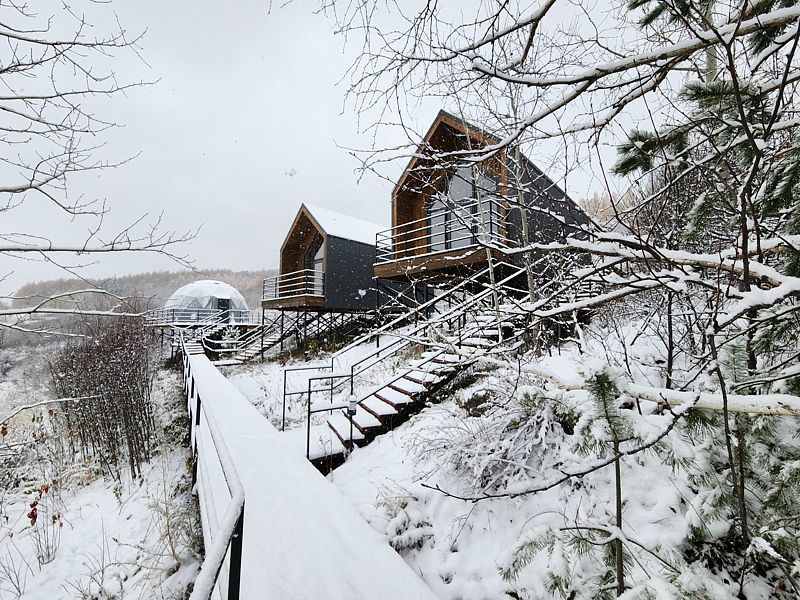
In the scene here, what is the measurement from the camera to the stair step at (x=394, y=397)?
6.42 meters

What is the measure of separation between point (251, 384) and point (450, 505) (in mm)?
10280

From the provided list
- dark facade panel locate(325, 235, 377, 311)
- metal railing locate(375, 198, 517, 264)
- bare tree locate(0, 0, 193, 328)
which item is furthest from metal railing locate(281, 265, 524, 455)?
dark facade panel locate(325, 235, 377, 311)

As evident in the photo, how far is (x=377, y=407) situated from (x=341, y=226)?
1536 cm

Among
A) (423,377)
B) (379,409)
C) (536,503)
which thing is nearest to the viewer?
(536,503)

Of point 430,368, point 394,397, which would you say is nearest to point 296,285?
point 430,368

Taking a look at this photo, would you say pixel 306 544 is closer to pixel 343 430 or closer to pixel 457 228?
pixel 343 430

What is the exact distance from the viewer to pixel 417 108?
3.10 m

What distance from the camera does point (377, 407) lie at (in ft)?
21.6

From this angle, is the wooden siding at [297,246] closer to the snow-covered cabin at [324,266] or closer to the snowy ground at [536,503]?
the snow-covered cabin at [324,266]

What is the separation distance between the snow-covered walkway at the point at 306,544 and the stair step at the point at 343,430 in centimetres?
141

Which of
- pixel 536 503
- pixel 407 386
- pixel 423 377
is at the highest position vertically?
pixel 423 377

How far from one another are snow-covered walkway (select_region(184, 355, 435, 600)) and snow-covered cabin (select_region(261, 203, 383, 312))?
12504mm

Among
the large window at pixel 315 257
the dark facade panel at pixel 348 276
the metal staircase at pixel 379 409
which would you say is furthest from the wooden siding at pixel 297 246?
the metal staircase at pixel 379 409

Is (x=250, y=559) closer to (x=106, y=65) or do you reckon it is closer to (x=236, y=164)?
(x=106, y=65)
